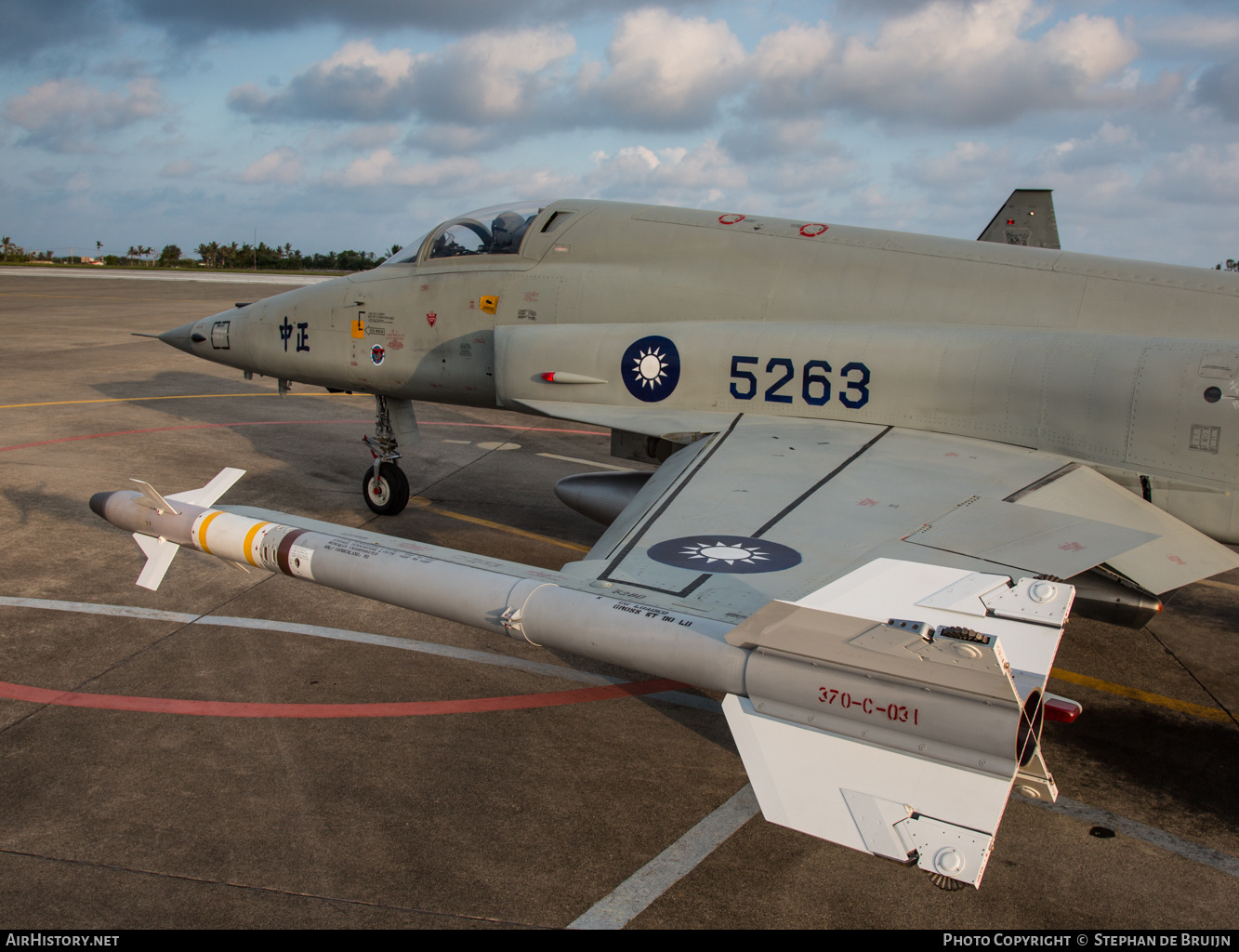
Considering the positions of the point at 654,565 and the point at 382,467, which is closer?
the point at 654,565

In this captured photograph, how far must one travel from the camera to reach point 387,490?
12.7 metres

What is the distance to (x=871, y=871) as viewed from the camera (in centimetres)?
572

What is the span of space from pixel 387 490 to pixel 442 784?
22.6ft

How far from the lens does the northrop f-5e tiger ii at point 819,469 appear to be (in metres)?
4.09

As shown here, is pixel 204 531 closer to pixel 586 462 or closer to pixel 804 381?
pixel 804 381

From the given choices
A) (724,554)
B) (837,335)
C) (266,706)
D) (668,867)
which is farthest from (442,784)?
(837,335)

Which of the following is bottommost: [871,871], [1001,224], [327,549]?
[871,871]

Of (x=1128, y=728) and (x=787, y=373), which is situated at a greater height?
(x=787, y=373)

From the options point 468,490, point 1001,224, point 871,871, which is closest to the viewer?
point 871,871

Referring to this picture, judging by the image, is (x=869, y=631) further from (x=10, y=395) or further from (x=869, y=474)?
(x=10, y=395)

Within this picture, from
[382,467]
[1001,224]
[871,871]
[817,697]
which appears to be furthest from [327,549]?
[1001,224]

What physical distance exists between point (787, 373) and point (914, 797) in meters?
5.53

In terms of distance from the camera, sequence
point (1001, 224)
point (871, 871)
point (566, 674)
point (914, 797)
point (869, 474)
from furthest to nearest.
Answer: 1. point (1001, 224)
2. point (566, 674)
3. point (869, 474)
4. point (871, 871)
5. point (914, 797)

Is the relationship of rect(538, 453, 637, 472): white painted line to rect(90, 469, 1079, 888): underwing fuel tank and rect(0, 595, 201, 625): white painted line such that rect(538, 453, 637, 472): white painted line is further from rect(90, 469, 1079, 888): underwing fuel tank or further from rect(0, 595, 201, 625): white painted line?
rect(90, 469, 1079, 888): underwing fuel tank
